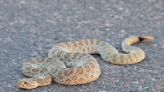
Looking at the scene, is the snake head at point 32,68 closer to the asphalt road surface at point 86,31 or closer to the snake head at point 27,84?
the asphalt road surface at point 86,31

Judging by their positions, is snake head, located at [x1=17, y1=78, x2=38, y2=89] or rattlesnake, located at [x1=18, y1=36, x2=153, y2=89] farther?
rattlesnake, located at [x1=18, y1=36, x2=153, y2=89]

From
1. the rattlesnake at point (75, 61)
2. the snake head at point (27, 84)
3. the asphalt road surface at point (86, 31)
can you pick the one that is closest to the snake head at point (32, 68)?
the rattlesnake at point (75, 61)

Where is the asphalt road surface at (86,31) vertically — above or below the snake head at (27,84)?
above

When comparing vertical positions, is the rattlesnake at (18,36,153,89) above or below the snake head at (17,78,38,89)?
above

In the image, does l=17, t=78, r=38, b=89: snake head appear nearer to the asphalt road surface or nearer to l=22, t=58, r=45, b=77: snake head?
the asphalt road surface

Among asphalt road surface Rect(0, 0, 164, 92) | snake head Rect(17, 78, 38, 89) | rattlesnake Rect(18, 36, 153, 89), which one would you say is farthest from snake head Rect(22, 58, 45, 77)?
snake head Rect(17, 78, 38, 89)

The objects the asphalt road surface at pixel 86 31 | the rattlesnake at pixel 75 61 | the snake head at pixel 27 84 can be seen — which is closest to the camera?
the snake head at pixel 27 84

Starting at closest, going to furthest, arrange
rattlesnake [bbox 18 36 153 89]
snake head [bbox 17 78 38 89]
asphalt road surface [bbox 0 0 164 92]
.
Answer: snake head [bbox 17 78 38 89], rattlesnake [bbox 18 36 153 89], asphalt road surface [bbox 0 0 164 92]

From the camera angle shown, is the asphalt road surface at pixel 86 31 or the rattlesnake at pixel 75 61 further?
the asphalt road surface at pixel 86 31
